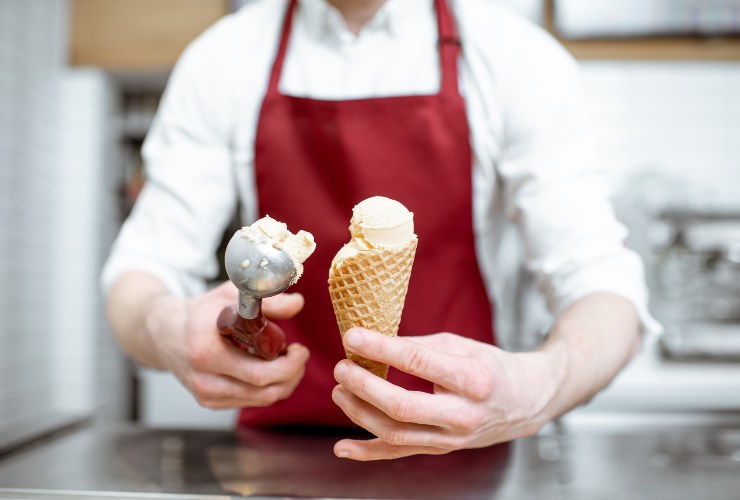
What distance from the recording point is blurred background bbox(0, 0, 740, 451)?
104 inches

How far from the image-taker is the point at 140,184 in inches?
135

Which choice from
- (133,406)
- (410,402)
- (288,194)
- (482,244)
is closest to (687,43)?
(482,244)

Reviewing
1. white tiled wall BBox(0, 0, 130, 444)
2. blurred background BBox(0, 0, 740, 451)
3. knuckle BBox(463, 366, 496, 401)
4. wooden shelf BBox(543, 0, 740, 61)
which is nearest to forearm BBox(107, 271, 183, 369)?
knuckle BBox(463, 366, 496, 401)

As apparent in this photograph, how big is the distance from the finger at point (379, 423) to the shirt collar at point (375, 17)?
0.78m

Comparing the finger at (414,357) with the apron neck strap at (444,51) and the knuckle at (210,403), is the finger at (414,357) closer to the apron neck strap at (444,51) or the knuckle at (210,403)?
the knuckle at (210,403)

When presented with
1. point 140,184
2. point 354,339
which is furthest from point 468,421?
point 140,184

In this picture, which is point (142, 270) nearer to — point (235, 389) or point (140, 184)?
point (235, 389)

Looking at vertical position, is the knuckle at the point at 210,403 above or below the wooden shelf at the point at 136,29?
below

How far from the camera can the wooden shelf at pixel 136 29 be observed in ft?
10.2

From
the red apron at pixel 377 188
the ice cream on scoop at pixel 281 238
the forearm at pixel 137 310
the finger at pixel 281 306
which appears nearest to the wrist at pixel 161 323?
the forearm at pixel 137 310

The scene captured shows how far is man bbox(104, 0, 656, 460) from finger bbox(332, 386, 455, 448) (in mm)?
237

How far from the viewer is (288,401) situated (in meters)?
1.14

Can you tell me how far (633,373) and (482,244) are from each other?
1.42 m

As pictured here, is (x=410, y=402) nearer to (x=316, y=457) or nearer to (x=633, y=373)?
(x=316, y=457)
